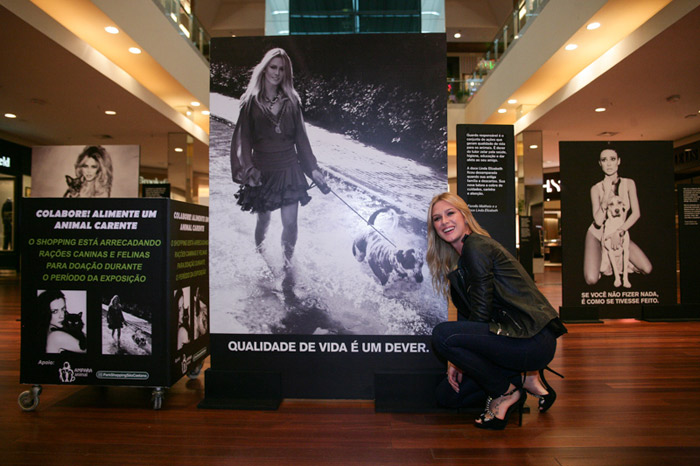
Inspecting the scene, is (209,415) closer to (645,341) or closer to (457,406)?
(457,406)

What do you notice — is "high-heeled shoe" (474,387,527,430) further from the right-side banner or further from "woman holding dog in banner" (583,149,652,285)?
"woman holding dog in banner" (583,149,652,285)

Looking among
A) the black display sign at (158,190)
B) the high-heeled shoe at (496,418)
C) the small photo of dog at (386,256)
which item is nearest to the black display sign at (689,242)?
the high-heeled shoe at (496,418)

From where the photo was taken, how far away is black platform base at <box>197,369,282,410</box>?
2523mm

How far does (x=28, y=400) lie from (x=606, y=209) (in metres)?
5.75

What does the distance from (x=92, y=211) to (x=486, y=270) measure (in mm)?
2210

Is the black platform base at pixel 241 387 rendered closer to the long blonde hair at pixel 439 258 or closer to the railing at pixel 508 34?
the long blonde hair at pixel 439 258

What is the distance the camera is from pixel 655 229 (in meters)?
5.24

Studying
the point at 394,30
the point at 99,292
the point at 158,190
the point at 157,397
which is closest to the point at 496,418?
the point at 157,397

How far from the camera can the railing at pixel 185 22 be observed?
8.88m

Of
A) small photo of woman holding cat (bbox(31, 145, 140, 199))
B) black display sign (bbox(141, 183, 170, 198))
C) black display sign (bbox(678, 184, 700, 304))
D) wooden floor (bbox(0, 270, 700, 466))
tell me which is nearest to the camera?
wooden floor (bbox(0, 270, 700, 466))

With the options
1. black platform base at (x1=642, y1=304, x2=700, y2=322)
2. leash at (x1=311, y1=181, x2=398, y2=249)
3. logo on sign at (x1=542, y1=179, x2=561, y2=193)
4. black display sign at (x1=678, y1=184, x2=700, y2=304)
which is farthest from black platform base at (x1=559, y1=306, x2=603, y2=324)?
logo on sign at (x1=542, y1=179, x2=561, y2=193)

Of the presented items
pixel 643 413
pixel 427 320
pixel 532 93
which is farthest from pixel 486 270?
pixel 532 93

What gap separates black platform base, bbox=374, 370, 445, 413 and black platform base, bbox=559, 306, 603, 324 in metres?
3.43

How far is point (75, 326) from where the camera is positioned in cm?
247
